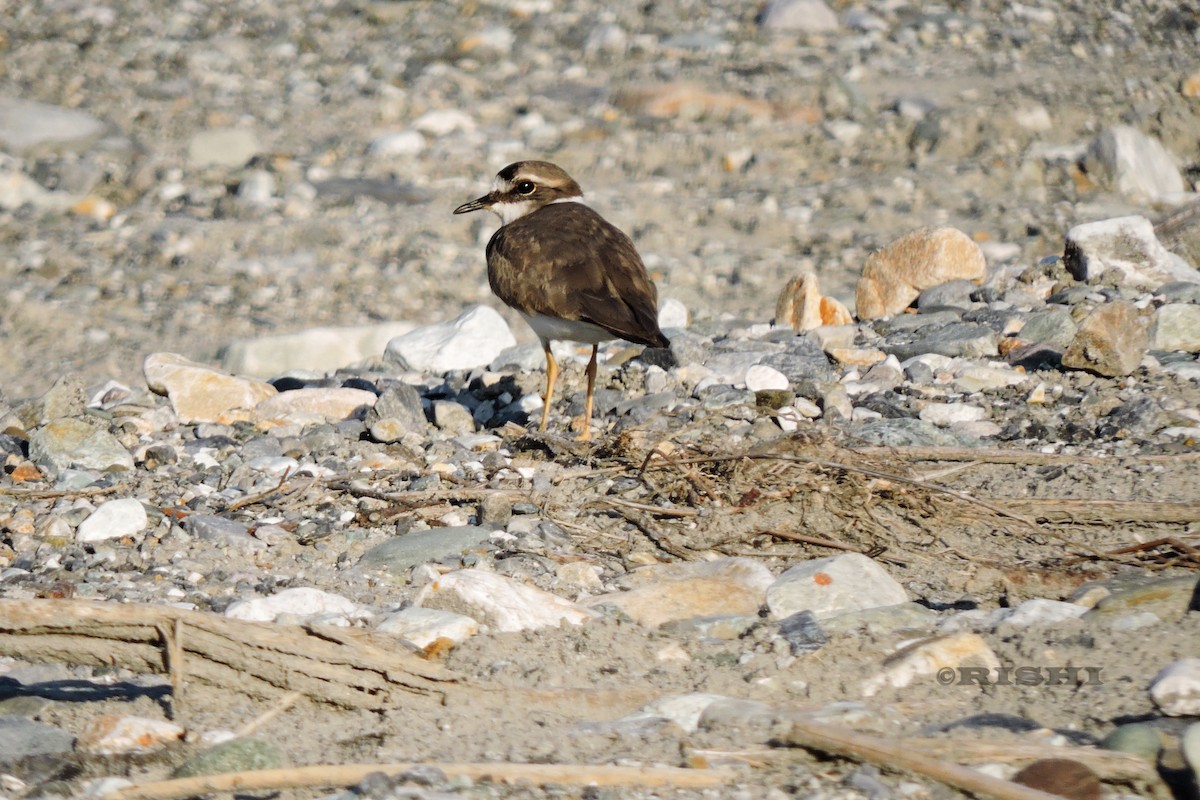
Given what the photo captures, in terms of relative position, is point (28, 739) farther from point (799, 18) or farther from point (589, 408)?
point (799, 18)

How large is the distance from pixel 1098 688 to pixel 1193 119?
29.1 feet

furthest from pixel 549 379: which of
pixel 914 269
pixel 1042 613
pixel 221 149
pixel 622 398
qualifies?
pixel 221 149

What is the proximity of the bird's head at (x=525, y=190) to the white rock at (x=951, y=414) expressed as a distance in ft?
6.96

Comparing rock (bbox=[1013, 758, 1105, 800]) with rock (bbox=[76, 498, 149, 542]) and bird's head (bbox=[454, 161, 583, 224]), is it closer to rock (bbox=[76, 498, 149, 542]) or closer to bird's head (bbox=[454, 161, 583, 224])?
rock (bbox=[76, 498, 149, 542])

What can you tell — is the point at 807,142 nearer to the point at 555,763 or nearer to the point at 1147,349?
the point at 1147,349

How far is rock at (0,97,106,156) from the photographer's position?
34.5 ft

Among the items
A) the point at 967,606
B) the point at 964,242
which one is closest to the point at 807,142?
the point at 964,242

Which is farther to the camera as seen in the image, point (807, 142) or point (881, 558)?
point (807, 142)

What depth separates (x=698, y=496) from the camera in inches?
170

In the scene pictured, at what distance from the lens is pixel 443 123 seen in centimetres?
1105

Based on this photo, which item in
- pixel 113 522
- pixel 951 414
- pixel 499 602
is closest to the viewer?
pixel 499 602

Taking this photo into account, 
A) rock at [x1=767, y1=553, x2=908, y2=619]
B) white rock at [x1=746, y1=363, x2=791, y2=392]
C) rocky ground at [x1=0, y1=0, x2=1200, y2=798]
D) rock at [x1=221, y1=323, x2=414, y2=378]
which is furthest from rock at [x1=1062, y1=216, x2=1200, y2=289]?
rock at [x1=221, y1=323, x2=414, y2=378]

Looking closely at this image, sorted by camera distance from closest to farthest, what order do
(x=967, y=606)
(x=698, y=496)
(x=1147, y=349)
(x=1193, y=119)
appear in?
(x=967, y=606), (x=698, y=496), (x=1147, y=349), (x=1193, y=119)

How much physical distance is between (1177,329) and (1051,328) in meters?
0.52
